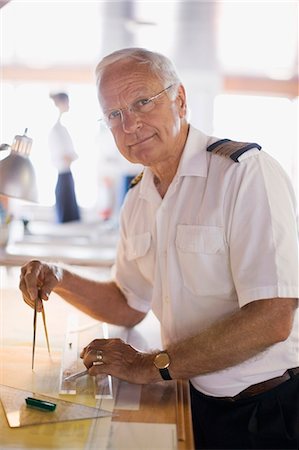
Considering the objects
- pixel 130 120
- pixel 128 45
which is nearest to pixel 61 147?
pixel 130 120

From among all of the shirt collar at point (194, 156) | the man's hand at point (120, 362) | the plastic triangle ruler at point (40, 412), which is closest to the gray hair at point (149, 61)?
the shirt collar at point (194, 156)

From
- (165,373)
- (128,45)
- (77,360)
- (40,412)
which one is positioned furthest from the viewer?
(128,45)

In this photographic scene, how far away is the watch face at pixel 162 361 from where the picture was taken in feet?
3.73

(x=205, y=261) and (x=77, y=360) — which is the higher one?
(x=205, y=261)

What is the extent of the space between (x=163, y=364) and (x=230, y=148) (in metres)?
0.48

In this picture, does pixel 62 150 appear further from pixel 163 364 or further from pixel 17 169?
pixel 163 364

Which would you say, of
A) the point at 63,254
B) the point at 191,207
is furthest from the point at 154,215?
the point at 63,254

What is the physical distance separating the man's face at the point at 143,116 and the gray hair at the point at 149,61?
0.01 metres

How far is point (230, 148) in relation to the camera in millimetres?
1283

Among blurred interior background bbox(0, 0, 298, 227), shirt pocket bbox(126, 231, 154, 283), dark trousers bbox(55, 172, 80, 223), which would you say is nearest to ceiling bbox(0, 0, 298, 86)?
blurred interior background bbox(0, 0, 298, 227)

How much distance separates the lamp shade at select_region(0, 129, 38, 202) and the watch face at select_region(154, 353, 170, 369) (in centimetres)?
51

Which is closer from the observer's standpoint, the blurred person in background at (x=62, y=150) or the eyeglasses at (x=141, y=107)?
the eyeglasses at (x=141, y=107)

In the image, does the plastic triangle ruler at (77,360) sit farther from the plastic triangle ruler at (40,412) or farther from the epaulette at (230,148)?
the epaulette at (230,148)

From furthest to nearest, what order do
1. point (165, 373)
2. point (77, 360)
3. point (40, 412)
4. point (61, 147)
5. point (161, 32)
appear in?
1. point (161, 32)
2. point (61, 147)
3. point (77, 360)
4. point (165, 373)
5. point (40, 412)
